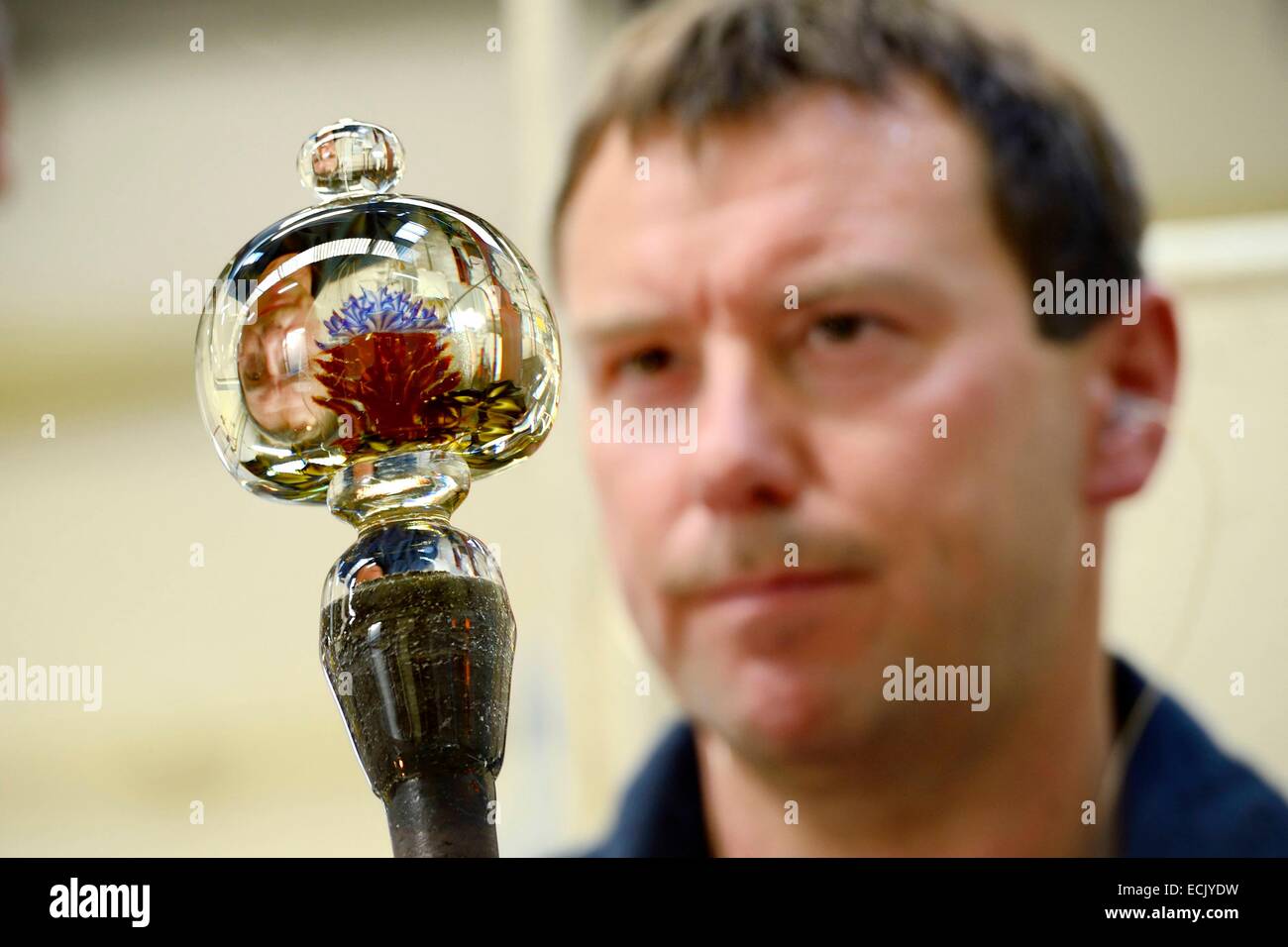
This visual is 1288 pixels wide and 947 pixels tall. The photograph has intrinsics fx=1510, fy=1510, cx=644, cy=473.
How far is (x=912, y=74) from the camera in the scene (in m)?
0.76

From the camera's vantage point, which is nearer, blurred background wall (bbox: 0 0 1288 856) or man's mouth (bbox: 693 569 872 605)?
man's mouth (bbox: 693 569 872 605)

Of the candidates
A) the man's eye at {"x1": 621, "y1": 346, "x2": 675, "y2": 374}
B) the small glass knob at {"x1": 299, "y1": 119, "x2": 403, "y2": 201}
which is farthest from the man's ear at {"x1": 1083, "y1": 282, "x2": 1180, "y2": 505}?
the small glass knob at {"x1": 299, "y1": 119, "x2": 403, "y2": 201}

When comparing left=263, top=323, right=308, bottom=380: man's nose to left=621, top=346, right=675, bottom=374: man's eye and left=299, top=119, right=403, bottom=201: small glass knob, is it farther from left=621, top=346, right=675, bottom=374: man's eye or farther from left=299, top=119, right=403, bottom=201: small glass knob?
left=621, top=346, right=675, bottom=374: man's eye

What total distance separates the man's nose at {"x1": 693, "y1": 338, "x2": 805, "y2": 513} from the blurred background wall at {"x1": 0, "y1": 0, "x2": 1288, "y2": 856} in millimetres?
619

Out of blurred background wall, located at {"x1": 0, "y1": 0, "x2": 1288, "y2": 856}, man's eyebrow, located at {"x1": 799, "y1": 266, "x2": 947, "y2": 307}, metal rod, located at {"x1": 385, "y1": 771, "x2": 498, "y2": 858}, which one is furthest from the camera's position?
blurred background wall, located at {"x1": 0, "y1": 0, "x2": 1288, "y2": 856}

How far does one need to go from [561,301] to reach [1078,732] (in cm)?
36

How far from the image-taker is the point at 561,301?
81 centimetres

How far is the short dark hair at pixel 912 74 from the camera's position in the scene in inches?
29.1

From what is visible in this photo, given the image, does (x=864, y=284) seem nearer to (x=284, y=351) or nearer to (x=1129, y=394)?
(x=1129, y=394)

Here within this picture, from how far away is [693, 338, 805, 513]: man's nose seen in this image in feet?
2.13

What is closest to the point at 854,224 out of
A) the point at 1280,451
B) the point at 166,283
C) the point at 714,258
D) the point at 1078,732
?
the point at 714,258

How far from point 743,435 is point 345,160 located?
1.58 feet

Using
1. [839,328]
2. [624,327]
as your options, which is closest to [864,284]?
[839,328]
